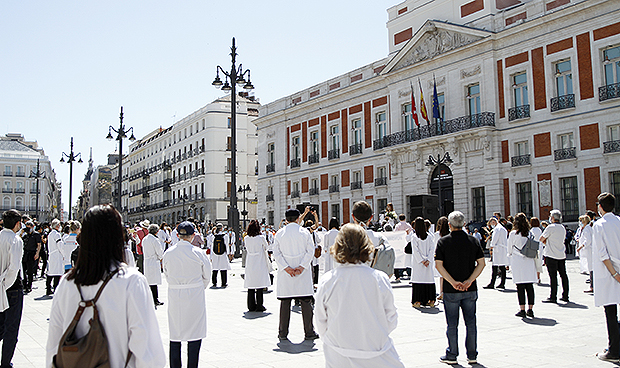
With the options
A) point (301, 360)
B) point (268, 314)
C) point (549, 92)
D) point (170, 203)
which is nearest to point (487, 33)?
point (549, 92)

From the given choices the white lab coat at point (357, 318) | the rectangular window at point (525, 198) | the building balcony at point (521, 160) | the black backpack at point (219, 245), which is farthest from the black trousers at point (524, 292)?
the building balcony at point (521, 160)

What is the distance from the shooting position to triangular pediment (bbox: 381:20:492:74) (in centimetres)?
3180

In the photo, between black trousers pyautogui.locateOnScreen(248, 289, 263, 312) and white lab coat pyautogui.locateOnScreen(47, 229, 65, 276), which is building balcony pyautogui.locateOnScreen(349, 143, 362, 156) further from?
black trousers pyautogui.locateOnScreen(248, 289, 263, 312)

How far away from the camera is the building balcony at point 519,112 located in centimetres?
2941

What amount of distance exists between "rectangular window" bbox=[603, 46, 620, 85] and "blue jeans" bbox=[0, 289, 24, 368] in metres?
27.3

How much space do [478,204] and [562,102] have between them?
7284mm

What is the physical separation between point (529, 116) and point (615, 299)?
2473 cm

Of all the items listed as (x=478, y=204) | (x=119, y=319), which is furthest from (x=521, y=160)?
(x=119, y=319)

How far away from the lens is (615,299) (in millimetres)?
6414

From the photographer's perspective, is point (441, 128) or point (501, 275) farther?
point (441, 128)

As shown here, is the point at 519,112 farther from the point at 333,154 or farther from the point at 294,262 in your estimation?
the point at 294,262

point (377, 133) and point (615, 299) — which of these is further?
point (377, 133)

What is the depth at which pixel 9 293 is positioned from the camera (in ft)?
21.7

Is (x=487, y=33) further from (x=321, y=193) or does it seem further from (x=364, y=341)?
(x=364, y=341)
